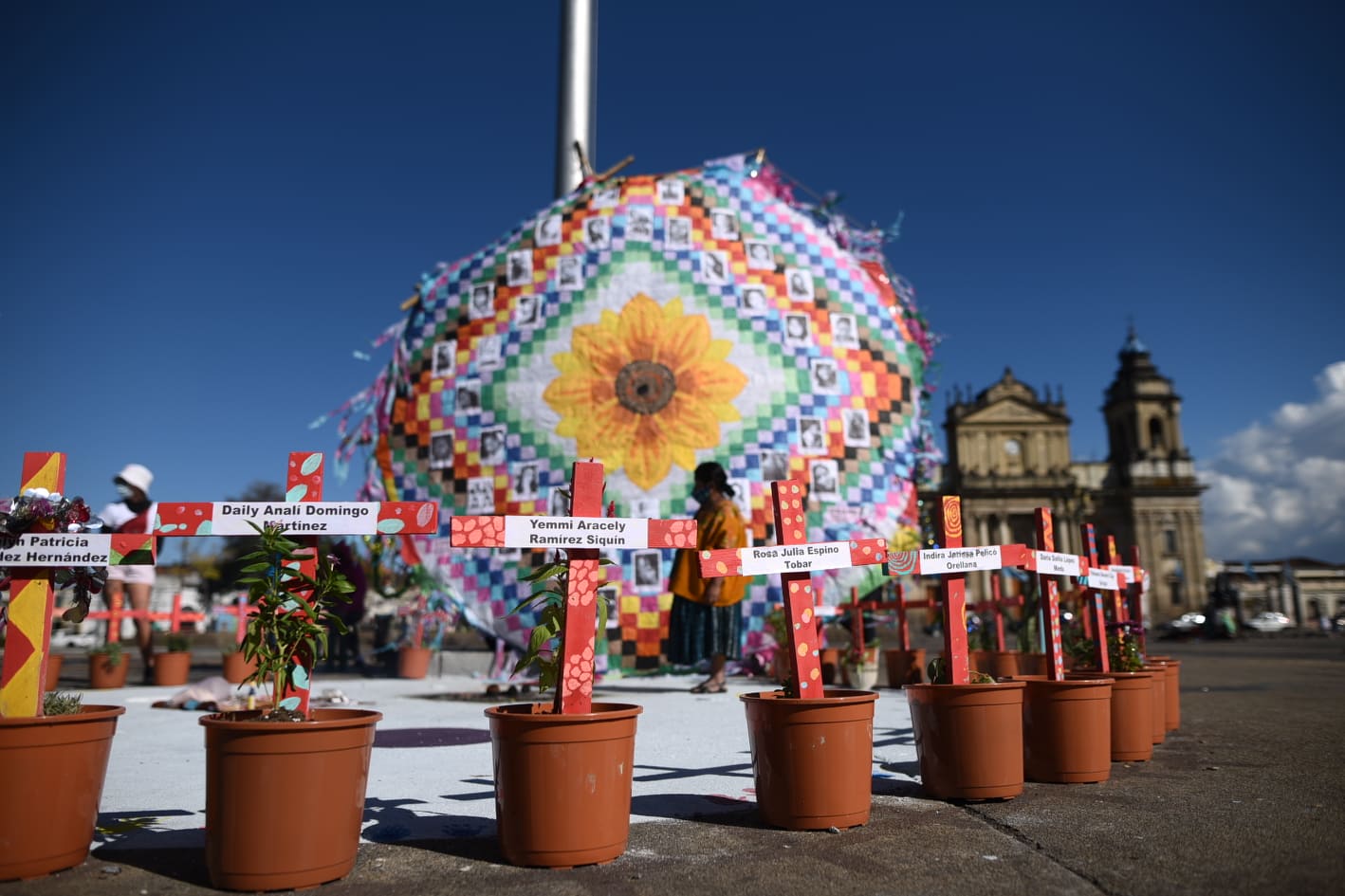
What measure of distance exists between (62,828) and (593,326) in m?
6.83

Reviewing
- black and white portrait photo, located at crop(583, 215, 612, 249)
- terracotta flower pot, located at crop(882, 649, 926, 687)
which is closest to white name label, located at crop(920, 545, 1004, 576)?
terracotta flower pot, located at crop(882, 649, 926, 687)

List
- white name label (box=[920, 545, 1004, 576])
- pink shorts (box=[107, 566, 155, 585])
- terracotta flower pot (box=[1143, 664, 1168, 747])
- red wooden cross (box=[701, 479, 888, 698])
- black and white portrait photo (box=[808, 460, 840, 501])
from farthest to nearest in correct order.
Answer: pink shorts (box=[107, 566, 155, 585]), black and white portrait photo (box=[808, 460, 840, 501]), terracotta flower pot (box=[1143, 664, 1168, 747]), white name label (box=[920, 545, 1004, 576]), red wooden cross (box=[701, 479, 888, 698])

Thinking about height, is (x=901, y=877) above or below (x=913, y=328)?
below

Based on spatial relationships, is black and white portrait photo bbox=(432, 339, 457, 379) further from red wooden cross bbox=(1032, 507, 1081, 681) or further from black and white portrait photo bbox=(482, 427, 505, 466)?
red wooden cross bbox=(1032, 507, 1081, 681)

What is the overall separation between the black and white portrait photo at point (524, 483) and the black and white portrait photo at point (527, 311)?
1.43 meters

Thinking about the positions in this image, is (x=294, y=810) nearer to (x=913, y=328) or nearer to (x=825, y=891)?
(x=825, y=891)

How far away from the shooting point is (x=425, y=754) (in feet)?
15.7

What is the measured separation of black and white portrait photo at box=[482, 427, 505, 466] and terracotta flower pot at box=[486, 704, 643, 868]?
20.4 feet

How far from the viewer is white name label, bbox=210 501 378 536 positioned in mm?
2979

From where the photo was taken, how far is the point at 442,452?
29.8ft

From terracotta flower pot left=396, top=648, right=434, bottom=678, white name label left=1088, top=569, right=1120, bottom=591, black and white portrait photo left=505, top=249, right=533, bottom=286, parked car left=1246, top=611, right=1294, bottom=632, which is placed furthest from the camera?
parked car left=1246, top=611, right=1294, bottom=632

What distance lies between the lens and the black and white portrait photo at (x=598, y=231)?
30.6 ft

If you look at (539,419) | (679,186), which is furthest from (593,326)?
(679,186)

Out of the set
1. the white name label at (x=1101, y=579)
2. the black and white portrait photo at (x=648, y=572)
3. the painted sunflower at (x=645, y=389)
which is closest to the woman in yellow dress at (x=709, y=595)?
the black and white portrait photo at (x=648, y=572)
